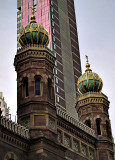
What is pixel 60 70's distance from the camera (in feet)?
332

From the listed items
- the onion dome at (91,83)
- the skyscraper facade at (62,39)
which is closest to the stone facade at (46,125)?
the onion dome at (91,83)

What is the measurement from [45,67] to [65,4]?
83.1m

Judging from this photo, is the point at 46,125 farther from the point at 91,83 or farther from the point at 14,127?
the point at 91,83

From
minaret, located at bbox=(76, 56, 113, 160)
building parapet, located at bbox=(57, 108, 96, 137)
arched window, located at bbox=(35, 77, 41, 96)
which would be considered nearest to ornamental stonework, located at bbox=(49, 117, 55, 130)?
building parapet, located at bbox=(57, 108, 96, 137)

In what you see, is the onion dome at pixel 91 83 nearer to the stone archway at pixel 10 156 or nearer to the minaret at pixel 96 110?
the minaret at pixel 96 110

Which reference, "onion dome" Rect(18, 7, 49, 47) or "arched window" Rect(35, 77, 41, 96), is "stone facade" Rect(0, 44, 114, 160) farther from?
"onion dome" Rect(18, 7, 49, 47)

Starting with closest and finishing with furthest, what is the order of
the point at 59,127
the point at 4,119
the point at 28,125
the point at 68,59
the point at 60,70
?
the point at 4,119 < the point at 28,125 < the point at 59,127 < the point at 60,70 < the point at 68,59

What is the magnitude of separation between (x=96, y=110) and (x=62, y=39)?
218 feet

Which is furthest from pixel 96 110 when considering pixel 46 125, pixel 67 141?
pixel 46 125

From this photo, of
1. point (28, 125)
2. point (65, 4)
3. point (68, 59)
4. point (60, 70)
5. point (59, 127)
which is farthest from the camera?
point (65, 4)

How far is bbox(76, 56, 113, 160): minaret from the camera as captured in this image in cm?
4094

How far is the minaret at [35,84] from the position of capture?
3317cm

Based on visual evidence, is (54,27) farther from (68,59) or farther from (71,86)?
(71,86)

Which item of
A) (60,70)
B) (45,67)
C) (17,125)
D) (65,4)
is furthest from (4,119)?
(65,4)
